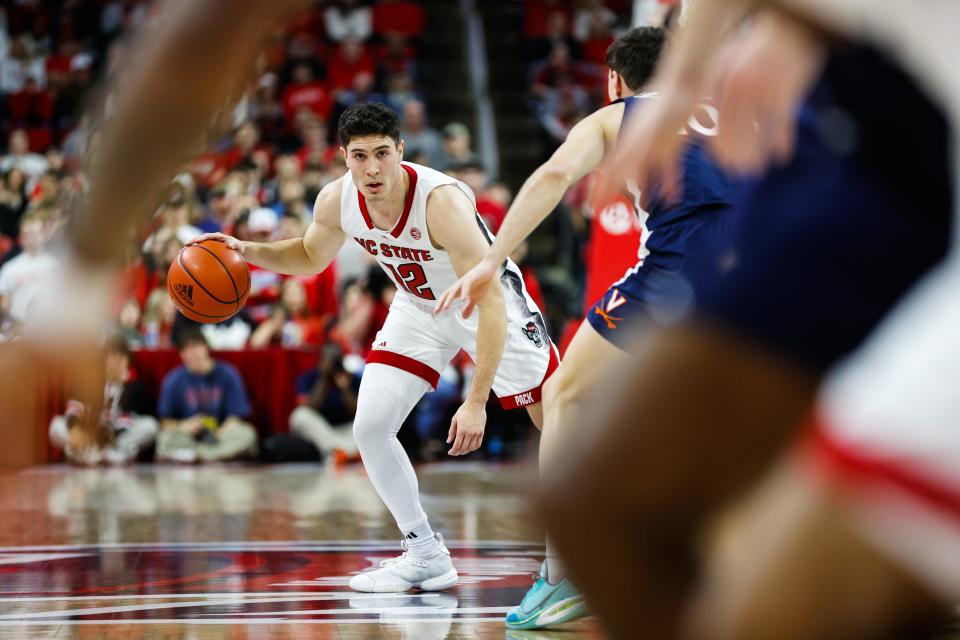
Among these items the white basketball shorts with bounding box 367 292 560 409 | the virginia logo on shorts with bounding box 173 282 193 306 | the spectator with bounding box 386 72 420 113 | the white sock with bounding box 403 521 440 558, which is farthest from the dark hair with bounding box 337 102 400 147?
the spectator with bounding box 386 72 420 113

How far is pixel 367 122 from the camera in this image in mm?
4719

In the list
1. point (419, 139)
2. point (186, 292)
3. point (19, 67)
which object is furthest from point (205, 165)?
point (19, 67)

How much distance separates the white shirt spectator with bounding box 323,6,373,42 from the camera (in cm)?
1506

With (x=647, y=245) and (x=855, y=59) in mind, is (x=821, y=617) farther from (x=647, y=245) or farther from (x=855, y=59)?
(x=647, y=245)

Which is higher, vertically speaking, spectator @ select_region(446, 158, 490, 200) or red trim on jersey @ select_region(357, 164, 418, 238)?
red trim on jersey @ select_region(357, 164, 418, 238)

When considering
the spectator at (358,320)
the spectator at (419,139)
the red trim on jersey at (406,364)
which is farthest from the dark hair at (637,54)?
the spectator at (419,139)

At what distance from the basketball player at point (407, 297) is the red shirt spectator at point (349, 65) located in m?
9.69

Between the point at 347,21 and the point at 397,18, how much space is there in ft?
2.00

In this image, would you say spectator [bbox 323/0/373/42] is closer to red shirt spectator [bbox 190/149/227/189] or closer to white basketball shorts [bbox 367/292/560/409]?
white basketball shorts [bbox 367/292/560/409]

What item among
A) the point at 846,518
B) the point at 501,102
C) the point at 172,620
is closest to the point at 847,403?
the point at 846,518

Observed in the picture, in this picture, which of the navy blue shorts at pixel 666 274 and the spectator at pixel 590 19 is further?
the spectator at pixel 590 19

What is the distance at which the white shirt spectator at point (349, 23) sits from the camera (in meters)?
15.1

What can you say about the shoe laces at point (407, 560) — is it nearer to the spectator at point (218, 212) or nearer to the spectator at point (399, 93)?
the spectator at point (218, 212)

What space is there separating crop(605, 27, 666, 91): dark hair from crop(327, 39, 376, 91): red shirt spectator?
1054 cm
